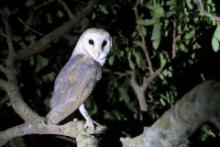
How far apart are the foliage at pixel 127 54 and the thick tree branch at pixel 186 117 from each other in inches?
49.8

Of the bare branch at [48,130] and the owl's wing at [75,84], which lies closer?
the bare branch at [48,130]

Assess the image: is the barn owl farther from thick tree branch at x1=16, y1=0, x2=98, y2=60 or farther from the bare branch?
thick tree branch at x1=16, y1=0, x2=98, y2=60

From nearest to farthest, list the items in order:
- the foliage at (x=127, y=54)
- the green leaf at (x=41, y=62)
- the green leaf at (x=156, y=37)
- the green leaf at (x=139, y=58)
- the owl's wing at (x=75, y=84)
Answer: the owl's wing at (x=75, y=84) < the green leaf at (x=156, y=37) < the foliage at (x=127, y=54) < the green leaf at (x=139, y=58) < the green leaf at (x=41, y=62)

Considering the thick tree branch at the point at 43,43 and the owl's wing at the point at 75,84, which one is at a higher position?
the thick tree branch at the point at 43,43

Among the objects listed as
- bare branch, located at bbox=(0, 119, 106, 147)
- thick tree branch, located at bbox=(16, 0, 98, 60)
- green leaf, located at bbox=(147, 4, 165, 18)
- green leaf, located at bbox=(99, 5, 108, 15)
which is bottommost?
bare branch, located at bbox=(0, 119, 106, 147)

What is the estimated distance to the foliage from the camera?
3.05m

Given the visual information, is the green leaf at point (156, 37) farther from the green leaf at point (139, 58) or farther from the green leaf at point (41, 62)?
the green leaf at point (41, 62)

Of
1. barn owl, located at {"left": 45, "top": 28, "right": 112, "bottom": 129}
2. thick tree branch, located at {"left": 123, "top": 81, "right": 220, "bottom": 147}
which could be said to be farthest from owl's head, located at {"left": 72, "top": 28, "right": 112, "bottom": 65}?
thick tree branch, located at {"left": 123, "top": 81, "right": 220, "bottom": 147}

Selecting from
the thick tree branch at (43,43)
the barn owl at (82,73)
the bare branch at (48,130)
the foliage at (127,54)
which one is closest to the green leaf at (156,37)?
the foliage at (127,54)

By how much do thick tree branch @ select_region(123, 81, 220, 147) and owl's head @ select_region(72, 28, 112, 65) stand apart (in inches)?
36.2

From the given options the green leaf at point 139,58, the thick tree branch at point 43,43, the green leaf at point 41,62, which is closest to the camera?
the thick tree branch at point 43,43

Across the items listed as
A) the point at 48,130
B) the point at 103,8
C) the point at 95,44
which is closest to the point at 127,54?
the point at 103,8

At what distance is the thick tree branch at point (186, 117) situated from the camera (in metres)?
1.31

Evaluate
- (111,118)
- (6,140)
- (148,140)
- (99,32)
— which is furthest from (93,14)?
(148,140)
